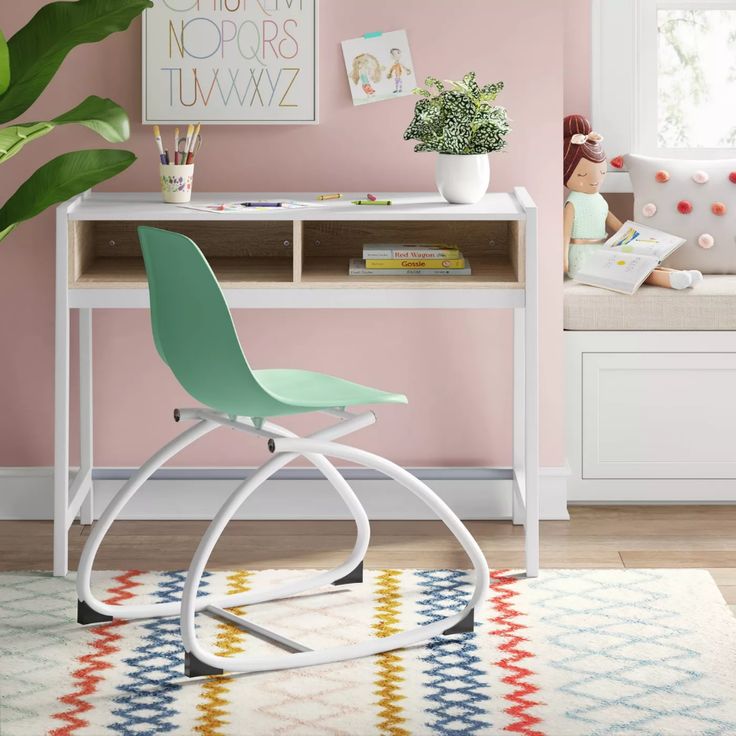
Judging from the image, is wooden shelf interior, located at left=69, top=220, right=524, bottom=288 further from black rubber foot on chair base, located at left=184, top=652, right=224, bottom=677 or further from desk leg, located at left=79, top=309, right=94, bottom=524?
black rubber foot on chair base, located at left=184, top=652, right=224, bottom=677

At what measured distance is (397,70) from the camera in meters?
3.35

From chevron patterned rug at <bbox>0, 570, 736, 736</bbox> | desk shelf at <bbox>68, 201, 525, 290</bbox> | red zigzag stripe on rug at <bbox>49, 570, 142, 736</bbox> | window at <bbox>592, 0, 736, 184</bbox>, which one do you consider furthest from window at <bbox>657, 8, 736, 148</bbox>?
red zigzag stripe on rug at <bbox>49, 570, 142, 736</bbox>

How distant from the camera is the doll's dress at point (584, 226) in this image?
3.76 m

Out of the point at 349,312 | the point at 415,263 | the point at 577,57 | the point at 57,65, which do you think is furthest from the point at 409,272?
the point at 577,57

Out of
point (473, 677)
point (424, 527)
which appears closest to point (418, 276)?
point (424, 527)

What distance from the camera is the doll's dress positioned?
3756 millimetres

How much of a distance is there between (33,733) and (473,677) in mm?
809

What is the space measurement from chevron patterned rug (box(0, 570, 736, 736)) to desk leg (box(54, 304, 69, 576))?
0.08 meters

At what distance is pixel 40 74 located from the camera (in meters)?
2.95

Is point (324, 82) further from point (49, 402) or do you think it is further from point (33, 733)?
point (33, 733)

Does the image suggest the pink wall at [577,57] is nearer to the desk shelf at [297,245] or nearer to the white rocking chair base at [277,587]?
the desk shelf at [297,245]

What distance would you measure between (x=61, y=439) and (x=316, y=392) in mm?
755

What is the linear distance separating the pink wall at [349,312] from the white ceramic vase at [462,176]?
0.33 metres

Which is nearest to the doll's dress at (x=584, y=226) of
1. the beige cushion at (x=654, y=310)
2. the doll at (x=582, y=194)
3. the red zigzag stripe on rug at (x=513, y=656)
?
the doll at (x=582, y=194)
